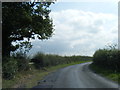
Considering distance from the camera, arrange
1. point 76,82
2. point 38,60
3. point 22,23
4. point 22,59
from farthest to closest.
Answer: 1. point 38,60
2. point 22,59
3. point 22,23
4. point 76,82

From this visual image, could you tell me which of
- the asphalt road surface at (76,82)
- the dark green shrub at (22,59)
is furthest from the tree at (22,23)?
the asphalt road surface at (76,82)

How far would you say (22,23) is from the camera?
2045cm

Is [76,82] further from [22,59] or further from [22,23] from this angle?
[22,59]

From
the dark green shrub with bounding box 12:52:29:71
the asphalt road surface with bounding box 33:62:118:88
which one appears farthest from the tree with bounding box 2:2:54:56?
the asphalt road surface with bounding box 33:62:118:88

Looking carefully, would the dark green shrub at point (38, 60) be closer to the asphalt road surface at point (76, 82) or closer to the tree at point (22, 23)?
the tree at point (22, 23)

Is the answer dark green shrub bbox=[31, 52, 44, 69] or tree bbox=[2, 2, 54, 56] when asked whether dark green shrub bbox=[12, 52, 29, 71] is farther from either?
dark green shrub bbox=[31, 52, 44, 69]

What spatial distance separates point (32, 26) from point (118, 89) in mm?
13913

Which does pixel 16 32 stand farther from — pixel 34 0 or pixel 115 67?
pixel 115 67

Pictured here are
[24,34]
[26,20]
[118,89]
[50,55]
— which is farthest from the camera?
[50,55]

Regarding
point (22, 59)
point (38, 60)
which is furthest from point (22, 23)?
point (38, 60)

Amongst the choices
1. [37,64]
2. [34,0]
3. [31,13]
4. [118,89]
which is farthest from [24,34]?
[118,89]

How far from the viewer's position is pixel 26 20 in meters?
19.6

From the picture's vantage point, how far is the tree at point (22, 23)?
747 inches

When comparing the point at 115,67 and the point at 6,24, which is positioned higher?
the point at 6,24
